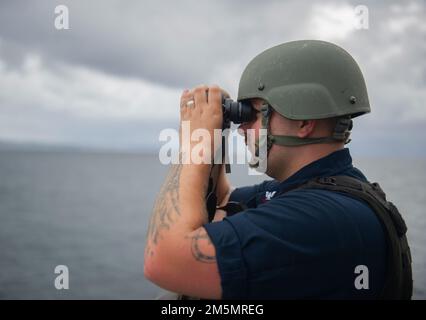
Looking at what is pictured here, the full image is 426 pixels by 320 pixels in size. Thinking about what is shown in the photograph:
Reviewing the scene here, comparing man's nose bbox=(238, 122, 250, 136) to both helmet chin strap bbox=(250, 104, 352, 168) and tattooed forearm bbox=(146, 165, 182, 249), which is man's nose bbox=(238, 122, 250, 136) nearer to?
helmet chin strap bbox=(250, 104, 352, 168)

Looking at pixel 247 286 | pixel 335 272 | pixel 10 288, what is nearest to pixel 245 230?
pixel 247 286

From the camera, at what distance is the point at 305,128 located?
3010 millimetres

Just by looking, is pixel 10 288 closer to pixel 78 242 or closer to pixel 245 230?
pixel 78 242

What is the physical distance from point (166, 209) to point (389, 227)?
1435mm

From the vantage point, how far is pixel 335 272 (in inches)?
94.7

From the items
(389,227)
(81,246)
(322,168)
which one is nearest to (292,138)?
(322,168)

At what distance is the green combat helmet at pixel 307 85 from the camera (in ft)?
9.77

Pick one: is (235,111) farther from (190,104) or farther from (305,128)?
(305,128)

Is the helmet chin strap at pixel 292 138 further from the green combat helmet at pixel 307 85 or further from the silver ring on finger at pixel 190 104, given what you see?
the silver ring on finger at pixel 190 104

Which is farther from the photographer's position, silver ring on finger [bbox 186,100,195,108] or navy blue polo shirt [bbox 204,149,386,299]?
silver ring on finger [bbox 186,100,195,108]

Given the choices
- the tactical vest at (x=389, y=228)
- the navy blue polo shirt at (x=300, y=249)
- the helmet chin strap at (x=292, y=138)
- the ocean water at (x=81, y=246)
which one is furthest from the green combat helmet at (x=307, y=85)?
the ocean water at (x=81, y=246)

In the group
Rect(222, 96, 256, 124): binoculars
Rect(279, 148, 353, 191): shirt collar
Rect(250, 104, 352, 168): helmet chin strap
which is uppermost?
Rect(222, 96, 256, 124): binoculars

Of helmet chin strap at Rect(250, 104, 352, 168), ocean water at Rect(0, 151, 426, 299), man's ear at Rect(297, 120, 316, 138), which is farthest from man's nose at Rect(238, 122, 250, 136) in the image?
ocean water at Rect(0, 151, 426, 299)

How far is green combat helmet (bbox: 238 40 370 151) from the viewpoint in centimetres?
298
